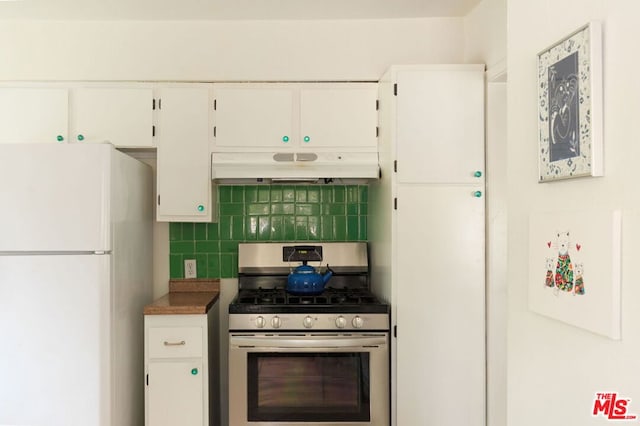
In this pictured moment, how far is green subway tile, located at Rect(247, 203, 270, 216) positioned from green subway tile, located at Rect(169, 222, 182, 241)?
1.48 feet

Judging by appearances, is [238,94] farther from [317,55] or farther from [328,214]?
[328,214]

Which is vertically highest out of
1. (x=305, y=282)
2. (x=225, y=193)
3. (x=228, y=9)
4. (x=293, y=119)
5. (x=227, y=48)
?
(x=228, y=9)

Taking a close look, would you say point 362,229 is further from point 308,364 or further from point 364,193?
point 308,364

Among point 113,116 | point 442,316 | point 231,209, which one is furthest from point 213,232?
point 442,316

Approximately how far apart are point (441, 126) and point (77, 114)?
2.07 meters

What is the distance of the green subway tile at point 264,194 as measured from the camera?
317 centimetres

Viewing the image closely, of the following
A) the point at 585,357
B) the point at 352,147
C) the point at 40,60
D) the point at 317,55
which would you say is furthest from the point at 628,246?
the point at 40,60

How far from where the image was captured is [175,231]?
3.13m

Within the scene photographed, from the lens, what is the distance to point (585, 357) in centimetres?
106

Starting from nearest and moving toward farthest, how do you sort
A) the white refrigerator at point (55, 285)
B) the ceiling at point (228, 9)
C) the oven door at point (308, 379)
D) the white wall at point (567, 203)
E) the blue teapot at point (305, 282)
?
1. the white wall at point (567, 203)
2. the white refrigerator at point (55, 285)
3. the oven door at point (308, 379)
4. the ceiling at point (228, 9)
5. the blue teapot at point (305, 282)

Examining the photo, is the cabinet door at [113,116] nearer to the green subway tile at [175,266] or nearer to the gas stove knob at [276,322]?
the green subway tile at [175,266]

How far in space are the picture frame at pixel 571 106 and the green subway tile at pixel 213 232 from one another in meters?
2.30
